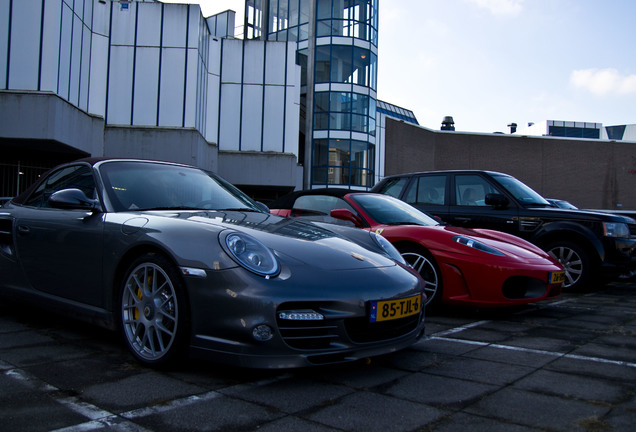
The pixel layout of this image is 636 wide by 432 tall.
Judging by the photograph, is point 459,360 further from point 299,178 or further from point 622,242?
point 299,178

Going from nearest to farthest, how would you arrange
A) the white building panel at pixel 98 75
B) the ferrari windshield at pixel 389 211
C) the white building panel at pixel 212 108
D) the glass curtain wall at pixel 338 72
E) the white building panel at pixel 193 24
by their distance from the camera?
the ferrari windshield at pixel 389 211, the white building panel at pixel 98 75, the white building panel at pixel 193 24, the white building panel at pixel 212 108, the glass curtain wall at pixel 338 72

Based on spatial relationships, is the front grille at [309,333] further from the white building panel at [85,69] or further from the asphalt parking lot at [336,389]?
the white building panel at [85,69]

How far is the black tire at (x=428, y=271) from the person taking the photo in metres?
4.98

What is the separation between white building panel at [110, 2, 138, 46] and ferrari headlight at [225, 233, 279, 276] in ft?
69.3

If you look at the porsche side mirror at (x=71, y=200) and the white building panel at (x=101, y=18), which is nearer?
the porsche side mirror at (x=71, y=200)

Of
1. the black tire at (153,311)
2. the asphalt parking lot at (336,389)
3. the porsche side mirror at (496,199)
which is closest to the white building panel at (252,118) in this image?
the porsche side mirror at (496,199)

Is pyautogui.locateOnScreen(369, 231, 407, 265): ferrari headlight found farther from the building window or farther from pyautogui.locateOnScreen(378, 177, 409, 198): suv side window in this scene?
the building window

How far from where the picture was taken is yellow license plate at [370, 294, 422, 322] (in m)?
2.91

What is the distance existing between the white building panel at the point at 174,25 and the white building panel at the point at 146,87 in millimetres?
706

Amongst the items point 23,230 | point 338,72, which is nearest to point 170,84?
point 338,72

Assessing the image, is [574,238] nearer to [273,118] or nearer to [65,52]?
[65,52]

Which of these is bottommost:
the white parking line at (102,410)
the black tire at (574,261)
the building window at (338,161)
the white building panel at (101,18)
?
the white parking line at (102,410)

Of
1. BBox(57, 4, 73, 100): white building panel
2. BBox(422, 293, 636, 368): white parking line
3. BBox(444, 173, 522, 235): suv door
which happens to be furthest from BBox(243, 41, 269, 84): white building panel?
BBox(422, 293, 636, 368): white parking line

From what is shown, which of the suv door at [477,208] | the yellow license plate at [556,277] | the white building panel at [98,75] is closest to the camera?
the yellow license plate at [556,277]
